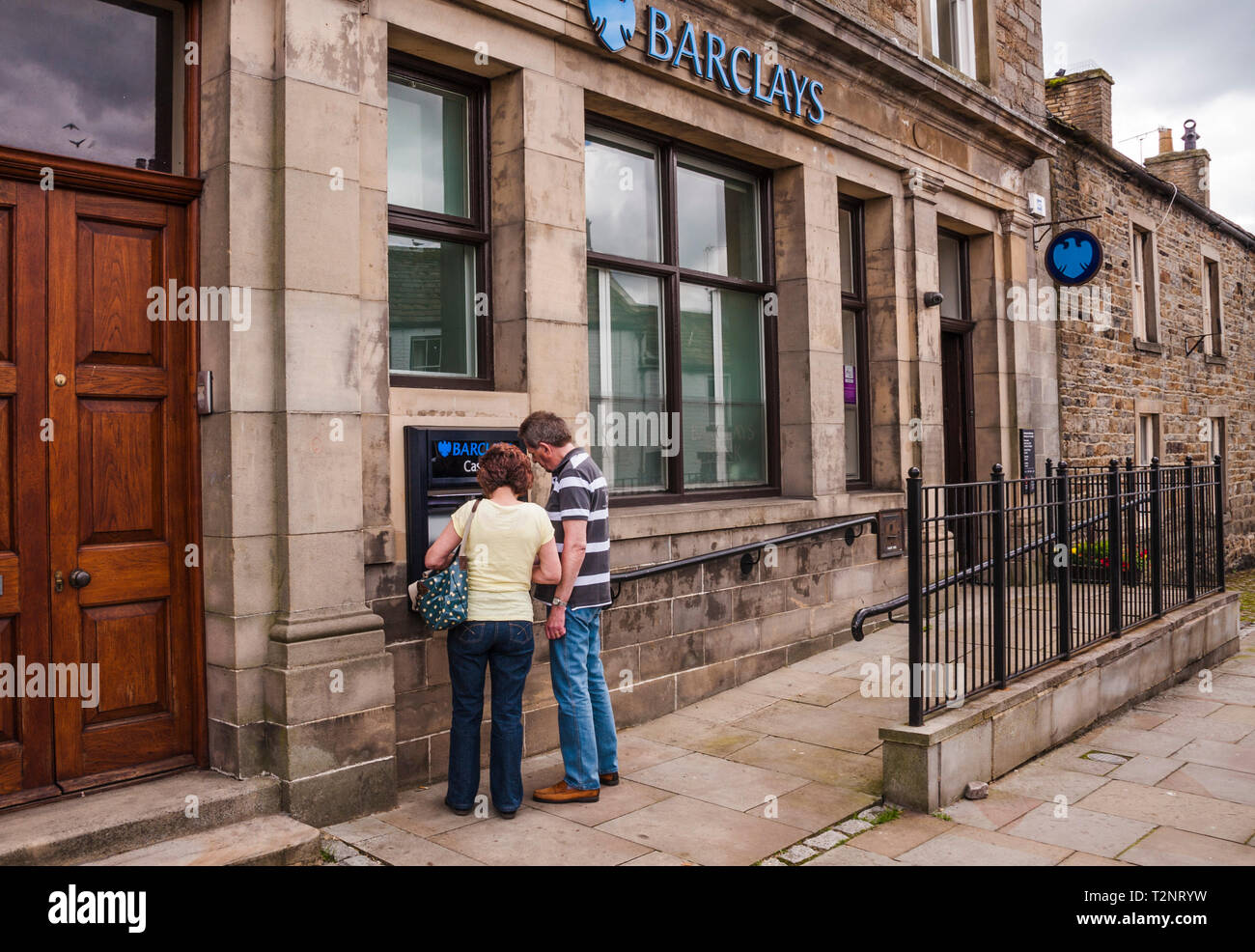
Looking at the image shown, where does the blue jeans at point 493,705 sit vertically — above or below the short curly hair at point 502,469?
below

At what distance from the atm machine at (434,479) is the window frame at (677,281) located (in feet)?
5.43

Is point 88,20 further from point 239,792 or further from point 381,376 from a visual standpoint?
point 239,792

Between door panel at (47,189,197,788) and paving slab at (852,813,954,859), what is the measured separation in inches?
129

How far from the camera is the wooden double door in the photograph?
4.39 meters

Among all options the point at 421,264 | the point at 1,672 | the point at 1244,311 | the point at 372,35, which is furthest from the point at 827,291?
the point at 1244,311

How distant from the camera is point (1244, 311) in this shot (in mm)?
19375

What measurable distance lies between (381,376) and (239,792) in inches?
85.2

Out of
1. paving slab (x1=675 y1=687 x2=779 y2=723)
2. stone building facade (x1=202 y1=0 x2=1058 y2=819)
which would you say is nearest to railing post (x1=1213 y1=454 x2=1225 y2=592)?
stone building facade (x1=202 y1=0 x2=1058 y2=819)

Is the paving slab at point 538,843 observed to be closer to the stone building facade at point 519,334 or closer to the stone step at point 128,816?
the stone building facade at point 519,334

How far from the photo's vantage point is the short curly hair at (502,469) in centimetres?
500

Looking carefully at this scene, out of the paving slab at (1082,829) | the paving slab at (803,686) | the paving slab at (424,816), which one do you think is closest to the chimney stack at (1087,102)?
the paving slab at (803,686)

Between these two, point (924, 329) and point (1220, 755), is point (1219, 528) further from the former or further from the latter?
point (1220, 755)

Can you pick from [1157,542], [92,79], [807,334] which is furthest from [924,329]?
[92,79]

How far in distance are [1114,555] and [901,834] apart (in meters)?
3.69
